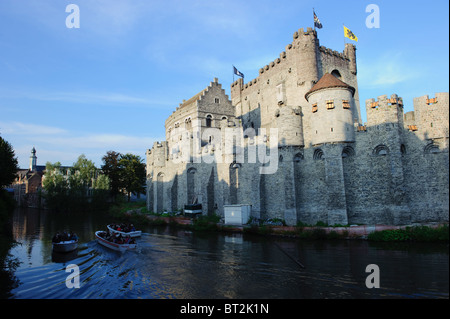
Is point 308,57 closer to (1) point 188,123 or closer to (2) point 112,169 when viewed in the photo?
(1) point 188,123

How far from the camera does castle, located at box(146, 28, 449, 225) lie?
2078 centimetres

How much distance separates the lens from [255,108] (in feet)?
131

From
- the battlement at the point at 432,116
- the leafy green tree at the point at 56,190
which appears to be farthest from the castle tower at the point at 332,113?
the leafy green tree at the point at 56,190

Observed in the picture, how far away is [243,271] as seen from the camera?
49.3ft

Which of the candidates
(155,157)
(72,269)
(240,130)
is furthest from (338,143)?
(155,157)

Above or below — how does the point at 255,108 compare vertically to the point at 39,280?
above

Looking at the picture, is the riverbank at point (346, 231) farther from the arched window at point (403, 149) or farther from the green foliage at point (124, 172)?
the green foliage at point (124, 172)

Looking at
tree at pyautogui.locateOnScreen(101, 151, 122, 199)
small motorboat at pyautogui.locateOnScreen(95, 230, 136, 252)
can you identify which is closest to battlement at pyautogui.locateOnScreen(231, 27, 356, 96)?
small motorboat at pyautogui.locateOnScreen(95, 230, 136, 252)

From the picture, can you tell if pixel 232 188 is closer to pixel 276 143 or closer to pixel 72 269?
pixel 276 143

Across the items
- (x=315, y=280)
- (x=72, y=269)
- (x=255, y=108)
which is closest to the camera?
(x=315, y=280)

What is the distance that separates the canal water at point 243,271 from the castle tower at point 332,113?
899 cm

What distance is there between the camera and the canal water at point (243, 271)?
1195cm

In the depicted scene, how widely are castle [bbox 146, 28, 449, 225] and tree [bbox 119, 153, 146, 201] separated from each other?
22.5 m
